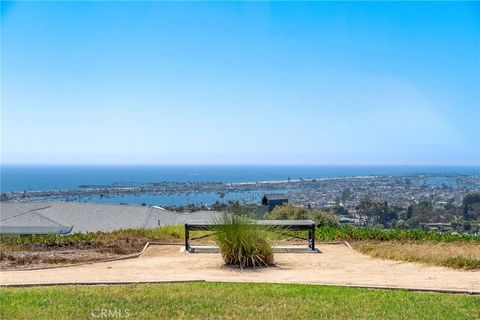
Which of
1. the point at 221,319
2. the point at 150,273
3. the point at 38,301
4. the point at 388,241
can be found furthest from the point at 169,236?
the point at 221,319

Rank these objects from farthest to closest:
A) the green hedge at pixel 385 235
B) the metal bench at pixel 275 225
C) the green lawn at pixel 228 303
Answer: the green hedge at pixel 385 235
the metal bench at pixel 275 225
the green lawn at pixel 228 303

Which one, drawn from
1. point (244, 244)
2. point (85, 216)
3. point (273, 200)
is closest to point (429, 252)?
point (244, 244)

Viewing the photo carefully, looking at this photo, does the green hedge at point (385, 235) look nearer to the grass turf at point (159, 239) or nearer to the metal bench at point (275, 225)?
the grass turf at point (159, 239)

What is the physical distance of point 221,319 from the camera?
5.20 metres

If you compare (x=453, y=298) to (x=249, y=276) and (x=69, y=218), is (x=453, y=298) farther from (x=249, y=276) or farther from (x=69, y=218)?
(x=69, y=218)

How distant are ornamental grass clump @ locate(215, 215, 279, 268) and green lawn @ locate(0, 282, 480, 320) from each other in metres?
2.11

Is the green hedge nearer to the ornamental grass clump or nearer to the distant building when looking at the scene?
the ornamental grass clump

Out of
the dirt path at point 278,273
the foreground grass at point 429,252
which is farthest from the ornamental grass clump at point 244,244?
the foreground grass at point 429,252

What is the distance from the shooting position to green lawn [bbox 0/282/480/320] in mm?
5410

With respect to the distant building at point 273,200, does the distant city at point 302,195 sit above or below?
below

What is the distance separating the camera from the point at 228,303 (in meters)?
5.89

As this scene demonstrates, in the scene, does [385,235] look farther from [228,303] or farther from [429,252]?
[228,303]

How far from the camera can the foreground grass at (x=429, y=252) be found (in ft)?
29.5

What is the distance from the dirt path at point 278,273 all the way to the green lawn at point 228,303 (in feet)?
2.69
